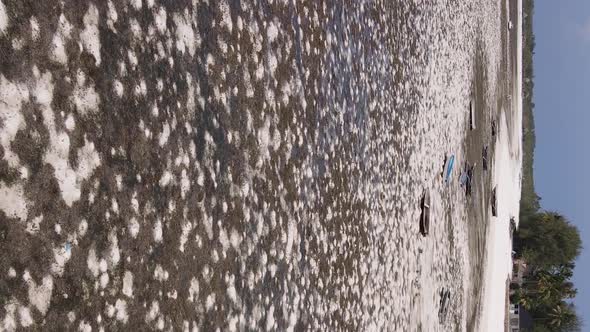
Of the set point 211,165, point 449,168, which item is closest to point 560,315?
point 449,168

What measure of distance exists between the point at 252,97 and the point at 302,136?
730 mm

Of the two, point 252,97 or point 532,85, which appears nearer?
point 252,97

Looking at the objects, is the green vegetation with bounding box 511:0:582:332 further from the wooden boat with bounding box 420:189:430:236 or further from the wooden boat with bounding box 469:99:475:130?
the wooden boat with bounding box 420:189:430:236

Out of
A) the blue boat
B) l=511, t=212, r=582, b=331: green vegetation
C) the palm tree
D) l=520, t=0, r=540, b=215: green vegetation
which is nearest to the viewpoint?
the blue boat

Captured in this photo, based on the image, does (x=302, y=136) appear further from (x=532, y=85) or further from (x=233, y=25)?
(x=532, y=85)

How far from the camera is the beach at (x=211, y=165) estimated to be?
7.27ft

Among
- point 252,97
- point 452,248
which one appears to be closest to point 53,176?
point 252,97

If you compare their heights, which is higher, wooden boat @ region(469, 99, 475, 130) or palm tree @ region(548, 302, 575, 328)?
wooden boat @ region(469, 99, 475, 130)

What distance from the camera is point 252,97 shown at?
3.70 metres

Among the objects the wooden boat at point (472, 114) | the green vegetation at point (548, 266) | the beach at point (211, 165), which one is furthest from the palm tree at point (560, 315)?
the beach at point (211, 165)

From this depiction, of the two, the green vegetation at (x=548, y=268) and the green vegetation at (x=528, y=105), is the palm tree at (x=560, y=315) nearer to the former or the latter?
the green vegetation at (x=548, y=268)

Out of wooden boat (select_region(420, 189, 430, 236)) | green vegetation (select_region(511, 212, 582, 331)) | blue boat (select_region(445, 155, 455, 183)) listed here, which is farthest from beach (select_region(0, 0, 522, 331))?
green vegetation (select_region(511, 212, 582, 331))

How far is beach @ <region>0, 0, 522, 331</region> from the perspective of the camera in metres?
2.21

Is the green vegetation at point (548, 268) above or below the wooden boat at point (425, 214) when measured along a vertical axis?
above
